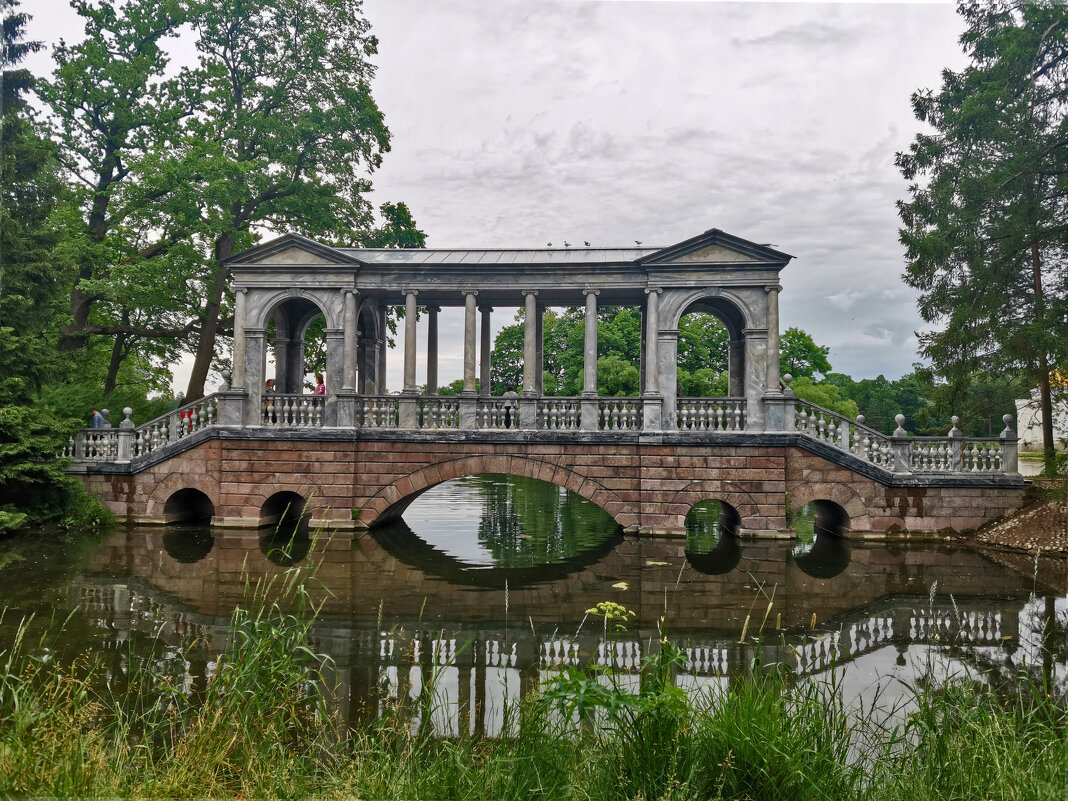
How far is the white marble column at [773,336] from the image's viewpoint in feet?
49.0

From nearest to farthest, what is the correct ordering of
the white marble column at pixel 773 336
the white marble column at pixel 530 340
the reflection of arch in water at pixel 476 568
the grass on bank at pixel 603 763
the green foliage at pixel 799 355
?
the grass on bank at pixel 603 763 < the reflection of arch in water at pixel 476 568 < the white marble column at pixel 773 336 < the white marble column at pixel 530 340 < the green foliage at pixel 799 355

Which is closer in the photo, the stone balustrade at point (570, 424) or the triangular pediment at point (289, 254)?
the stone balustrade at point (570, 424)

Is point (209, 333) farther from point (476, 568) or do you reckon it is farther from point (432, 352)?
point (476, 568)

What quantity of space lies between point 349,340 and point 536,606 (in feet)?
30.3

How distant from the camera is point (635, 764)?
353 centimetres

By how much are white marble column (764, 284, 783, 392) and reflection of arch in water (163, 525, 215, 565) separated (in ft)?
42.0

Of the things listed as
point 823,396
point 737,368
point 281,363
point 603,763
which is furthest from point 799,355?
point 603,763

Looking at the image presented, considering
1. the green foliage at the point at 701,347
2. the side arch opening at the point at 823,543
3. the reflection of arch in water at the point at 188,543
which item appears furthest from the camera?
the green foliage at the point at 701,347

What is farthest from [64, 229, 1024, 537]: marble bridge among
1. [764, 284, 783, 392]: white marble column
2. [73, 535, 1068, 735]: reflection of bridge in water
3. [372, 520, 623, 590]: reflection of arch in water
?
[73, 535, 1068, 735]: reflection of bridge in water

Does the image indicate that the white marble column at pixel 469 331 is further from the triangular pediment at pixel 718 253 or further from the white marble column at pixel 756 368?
the white marble column at pixel 756 368

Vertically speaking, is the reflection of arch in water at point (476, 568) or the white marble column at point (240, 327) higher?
the white marble column at point (240, 327)

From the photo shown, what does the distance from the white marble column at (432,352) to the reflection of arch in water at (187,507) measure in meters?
6.52

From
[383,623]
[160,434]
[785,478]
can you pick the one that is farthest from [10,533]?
[785,478]

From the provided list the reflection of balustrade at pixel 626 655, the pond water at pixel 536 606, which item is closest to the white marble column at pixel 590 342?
the pond water at pixel 536 606
